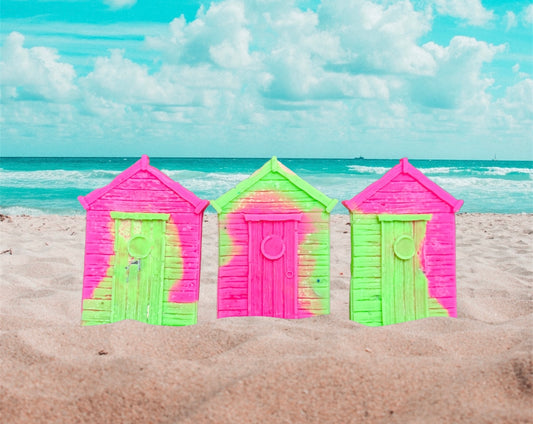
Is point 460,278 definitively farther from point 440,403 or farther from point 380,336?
point 440,403

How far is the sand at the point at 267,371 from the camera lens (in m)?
2.52

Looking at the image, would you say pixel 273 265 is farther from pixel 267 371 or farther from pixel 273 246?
pixel 267 371

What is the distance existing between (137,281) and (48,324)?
37.7 inches

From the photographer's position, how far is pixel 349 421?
8.04 feet

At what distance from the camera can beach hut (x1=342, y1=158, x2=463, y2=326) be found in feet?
13.5

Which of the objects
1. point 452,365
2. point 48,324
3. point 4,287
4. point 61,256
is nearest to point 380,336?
point 452,365

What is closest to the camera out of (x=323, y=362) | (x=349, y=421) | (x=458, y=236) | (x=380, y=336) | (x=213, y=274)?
(x=349, y=421)

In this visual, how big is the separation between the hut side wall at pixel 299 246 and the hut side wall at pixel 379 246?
247 mm

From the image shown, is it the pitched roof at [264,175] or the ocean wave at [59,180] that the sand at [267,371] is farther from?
the ocean wave at [59,180]

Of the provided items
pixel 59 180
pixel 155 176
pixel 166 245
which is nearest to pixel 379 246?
pixel 166 245

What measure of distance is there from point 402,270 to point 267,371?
1752 millimetres

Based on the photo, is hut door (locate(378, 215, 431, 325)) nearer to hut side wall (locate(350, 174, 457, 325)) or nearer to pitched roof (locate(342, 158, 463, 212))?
hut side wall (locate(350, 174, 457, 325))

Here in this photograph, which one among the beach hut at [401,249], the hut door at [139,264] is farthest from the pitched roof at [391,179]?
the hut door at [139,264]

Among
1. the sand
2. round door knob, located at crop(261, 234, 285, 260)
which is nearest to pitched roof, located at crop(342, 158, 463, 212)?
round door knob, located at crop(261, 234, 285, 260)
